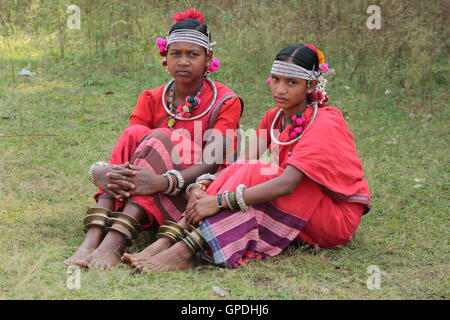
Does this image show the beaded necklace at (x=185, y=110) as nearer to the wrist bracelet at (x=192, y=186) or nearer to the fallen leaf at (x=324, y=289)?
the wrist bracelet at (x=192, y=186)

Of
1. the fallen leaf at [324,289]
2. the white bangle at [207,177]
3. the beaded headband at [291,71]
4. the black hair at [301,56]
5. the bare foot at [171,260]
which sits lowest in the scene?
the fallen leaf at [324,289]

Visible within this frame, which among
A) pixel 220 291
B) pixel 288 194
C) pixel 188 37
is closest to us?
pixel 220 291

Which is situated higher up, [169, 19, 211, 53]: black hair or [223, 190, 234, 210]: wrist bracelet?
[169, 19, 211, 53]: black hair

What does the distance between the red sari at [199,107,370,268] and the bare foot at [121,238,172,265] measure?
0.25 meters

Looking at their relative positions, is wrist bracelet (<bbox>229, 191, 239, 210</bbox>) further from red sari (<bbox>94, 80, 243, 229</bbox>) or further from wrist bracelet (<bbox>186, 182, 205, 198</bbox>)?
red sari (<bbox>94, 80, 243, 229</bbox>)

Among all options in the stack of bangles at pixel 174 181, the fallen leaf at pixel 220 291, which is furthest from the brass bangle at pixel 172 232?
the fallen leaf at pixel 220 291

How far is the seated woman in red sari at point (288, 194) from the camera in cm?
332

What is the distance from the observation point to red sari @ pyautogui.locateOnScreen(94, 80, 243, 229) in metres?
3.66

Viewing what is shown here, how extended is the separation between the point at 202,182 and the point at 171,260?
0.61 meters

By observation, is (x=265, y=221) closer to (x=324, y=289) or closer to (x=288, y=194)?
(x=288, y=194)

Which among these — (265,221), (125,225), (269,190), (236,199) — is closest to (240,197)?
(236,199)

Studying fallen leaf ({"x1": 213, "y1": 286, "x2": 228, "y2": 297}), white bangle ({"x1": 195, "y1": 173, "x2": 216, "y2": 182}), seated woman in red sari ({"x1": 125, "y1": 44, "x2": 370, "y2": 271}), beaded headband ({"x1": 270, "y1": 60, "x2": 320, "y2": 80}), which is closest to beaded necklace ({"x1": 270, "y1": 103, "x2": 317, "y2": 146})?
seated woman in red sari ({"x1": 125, "y1": 44, "x2": 370, "y2": 271})

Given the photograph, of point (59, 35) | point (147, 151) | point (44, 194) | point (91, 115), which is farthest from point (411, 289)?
point (59, 35)

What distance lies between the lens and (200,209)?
336 centimetres
